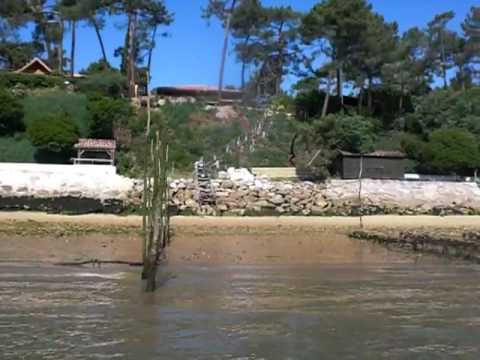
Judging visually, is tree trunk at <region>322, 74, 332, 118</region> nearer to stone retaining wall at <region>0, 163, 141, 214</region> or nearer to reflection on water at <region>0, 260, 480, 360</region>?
stone retaining wall at <region>0, 163, 141, 214</region>

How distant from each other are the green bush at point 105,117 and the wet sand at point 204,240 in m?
15.2

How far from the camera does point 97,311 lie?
11.3 metres

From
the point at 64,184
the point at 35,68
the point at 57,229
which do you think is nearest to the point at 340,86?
the point at 35,68

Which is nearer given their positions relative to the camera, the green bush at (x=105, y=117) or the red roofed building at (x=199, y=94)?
the green bush at (x=105, y=117)

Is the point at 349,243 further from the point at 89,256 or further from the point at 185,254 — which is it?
the point at 89,256

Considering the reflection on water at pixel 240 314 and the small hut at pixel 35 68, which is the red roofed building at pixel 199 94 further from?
the reflection on water at pixel 240 314

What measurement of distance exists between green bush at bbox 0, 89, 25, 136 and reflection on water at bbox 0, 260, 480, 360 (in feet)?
80.6

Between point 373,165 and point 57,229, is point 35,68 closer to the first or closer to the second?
point 373,165

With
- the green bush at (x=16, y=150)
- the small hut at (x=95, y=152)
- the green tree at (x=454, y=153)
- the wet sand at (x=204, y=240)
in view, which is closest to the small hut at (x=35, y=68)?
the green bush at (x=16, y=150)

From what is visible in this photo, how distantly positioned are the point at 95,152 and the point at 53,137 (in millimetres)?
2282

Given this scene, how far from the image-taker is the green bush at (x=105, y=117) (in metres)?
38.6

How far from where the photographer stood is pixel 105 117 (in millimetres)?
38500

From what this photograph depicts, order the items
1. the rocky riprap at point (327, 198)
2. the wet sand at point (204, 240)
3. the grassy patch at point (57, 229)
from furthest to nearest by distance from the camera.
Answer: the rocky riprap at point (327, 198)
the grassy patch at point (57, 229)
the wet sand at point (204, 240)

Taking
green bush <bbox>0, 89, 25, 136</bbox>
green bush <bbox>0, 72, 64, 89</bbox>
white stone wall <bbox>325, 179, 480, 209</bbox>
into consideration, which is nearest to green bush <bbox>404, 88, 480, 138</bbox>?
white stone wall <bbox>325, 179, 480, 209</bbox>
